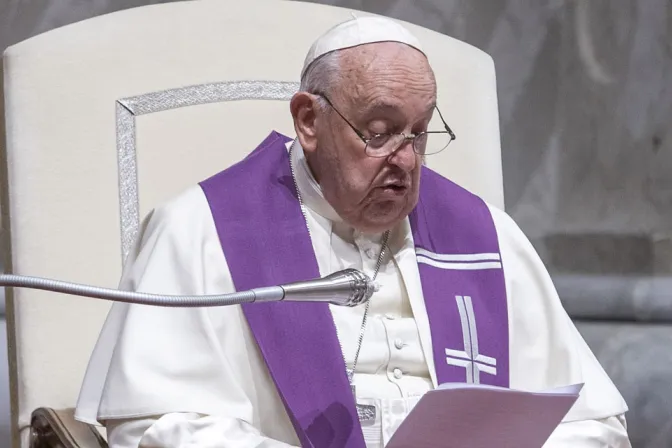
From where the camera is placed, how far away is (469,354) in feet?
10.9

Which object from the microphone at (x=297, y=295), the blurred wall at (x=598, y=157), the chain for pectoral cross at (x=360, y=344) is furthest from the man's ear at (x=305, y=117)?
the blurred wall at (x=598, y=157)

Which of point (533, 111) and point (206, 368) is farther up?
point (533, 111)

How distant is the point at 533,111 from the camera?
16.2 ft

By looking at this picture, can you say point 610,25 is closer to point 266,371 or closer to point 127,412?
point 266,371

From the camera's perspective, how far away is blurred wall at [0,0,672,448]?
4840mm

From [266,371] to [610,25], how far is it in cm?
237

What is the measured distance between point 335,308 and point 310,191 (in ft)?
1.02

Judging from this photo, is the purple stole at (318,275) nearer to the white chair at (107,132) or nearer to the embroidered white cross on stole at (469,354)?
the embroidered white cross on stole at (469,354)

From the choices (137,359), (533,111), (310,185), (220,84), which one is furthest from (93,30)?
(533,111)

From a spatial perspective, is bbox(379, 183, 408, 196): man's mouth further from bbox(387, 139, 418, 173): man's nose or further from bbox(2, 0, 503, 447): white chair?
bbox(2, 0, 503, 447): white chair

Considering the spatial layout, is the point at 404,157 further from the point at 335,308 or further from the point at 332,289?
the point at 332,289

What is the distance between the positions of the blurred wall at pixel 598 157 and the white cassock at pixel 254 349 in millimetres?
1348

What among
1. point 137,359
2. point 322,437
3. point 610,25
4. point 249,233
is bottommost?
point 322,437

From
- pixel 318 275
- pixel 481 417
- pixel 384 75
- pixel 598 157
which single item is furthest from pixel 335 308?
pixel 598 157
